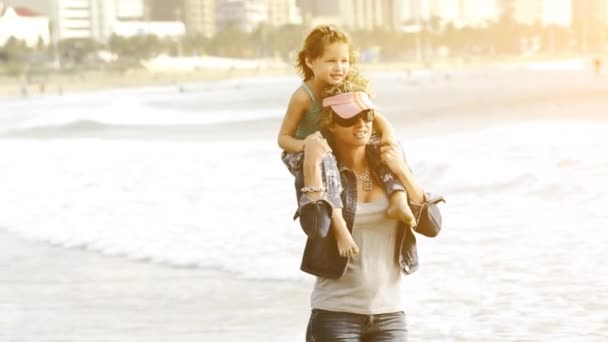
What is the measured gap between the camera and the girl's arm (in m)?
3.66

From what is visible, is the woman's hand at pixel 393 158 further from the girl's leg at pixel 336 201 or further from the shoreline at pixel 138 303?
the shoreline at pixel 138 303

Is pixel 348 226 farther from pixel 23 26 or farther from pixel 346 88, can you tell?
pixel 23 26

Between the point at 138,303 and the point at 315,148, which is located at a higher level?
the point at 315,148

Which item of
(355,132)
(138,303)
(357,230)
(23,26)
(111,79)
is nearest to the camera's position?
(355,132)

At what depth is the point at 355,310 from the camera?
11.7 ft

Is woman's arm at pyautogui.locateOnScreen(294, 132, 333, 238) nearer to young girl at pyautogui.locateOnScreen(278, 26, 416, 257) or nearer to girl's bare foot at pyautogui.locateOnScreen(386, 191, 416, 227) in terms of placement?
young girl at pyautogui.locateOnScreen(278, 26, 416, 257)

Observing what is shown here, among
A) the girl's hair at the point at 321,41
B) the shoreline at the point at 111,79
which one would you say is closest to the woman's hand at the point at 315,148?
the girl's hair at the point at 321,41

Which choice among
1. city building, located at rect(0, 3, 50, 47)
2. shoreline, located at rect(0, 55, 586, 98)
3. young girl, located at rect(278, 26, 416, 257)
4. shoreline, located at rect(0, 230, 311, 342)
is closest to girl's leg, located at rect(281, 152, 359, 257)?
young girl, located at rect(278, 26, 416, 257)

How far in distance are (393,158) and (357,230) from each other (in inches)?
9.9

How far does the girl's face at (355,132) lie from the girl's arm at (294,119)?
0.18 m

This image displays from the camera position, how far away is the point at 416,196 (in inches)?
137

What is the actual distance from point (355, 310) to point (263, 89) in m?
114

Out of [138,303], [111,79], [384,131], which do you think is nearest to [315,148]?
[384,131]

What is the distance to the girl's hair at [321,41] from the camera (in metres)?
3.50
